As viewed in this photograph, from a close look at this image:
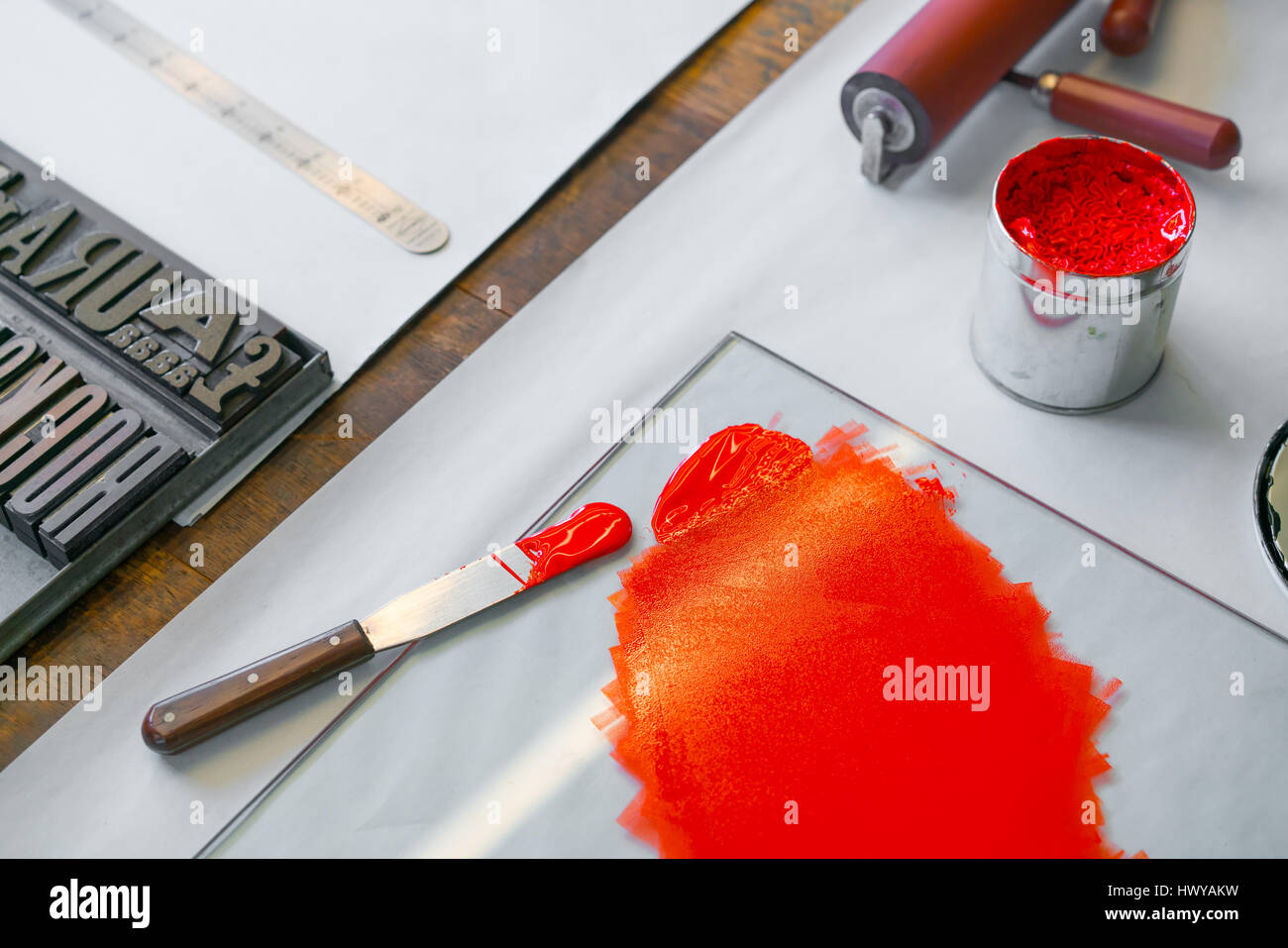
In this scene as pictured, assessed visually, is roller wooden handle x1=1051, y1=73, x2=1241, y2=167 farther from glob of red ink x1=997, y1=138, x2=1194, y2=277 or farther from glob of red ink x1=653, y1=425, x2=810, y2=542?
glob of red ink x1=653, y1=425, x2=810, y2=542

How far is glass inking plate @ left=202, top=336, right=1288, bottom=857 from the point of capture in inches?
A: 24.5

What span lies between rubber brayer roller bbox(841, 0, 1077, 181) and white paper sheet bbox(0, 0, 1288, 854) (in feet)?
0.15

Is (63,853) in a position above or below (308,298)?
below

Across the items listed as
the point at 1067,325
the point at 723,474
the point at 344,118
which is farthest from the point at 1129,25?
the point at 344,118

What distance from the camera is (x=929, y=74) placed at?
2.65 feet

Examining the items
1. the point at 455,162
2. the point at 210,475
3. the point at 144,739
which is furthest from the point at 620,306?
the point at 144,739

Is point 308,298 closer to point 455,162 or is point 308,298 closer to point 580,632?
point 455,162

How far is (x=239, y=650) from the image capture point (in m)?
0.70

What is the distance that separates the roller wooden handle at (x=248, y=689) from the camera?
65 centimetres

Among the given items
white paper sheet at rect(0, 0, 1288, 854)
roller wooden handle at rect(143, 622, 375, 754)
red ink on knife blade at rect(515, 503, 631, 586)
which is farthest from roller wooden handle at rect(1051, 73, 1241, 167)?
roller wooden handle at rect(143, 622, 375, 754)

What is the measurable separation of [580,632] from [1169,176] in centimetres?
45

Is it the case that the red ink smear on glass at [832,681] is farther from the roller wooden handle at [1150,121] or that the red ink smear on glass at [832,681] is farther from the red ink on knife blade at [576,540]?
the roller wooden handle at [1150,121]

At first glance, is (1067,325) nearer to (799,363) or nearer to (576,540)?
(799,363)

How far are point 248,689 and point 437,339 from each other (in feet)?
0.93
